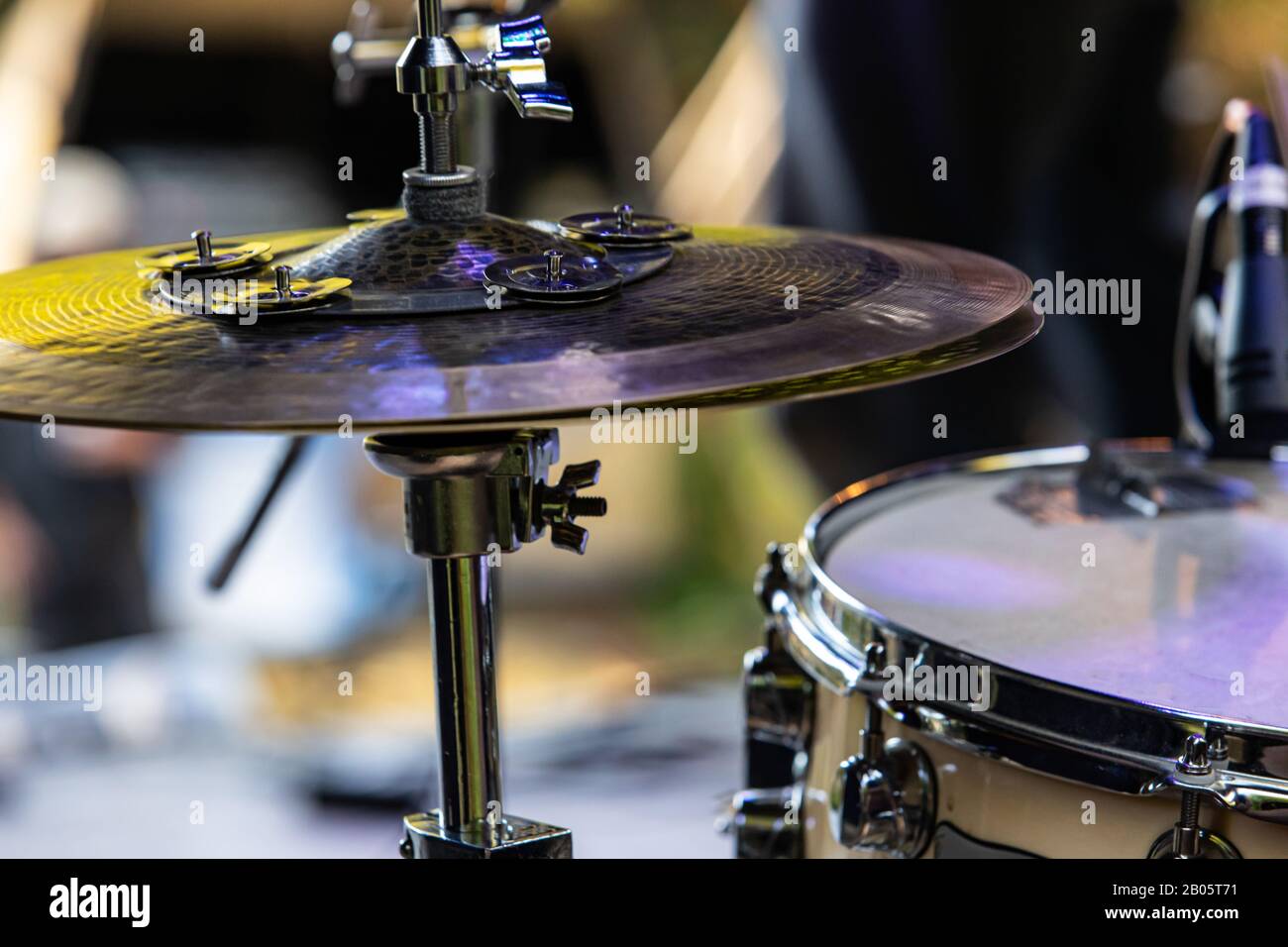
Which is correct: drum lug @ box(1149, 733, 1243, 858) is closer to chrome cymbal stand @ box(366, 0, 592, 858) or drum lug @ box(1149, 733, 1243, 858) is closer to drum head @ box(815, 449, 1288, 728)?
drum head @ box(815, 449, 1288, 728)

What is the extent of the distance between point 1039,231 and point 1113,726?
1333 mm

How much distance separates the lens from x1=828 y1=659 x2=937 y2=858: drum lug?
74 centimetres

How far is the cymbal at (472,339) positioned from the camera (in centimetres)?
54

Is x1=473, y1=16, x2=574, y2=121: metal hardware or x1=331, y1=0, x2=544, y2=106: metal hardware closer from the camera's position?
x1=473, y1=16, x2=574, y2=121: metal hardware

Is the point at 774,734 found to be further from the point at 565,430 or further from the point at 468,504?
the point at 565,430

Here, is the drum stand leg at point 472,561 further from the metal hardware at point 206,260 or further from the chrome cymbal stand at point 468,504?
the metal hardware at point 206,260

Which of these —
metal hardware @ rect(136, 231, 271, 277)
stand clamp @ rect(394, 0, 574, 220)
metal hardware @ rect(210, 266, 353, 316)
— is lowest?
metal hardware @ rect(210, 266, 353, 316)

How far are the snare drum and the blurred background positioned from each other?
33.3 inches

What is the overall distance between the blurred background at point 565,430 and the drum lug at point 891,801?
990 mm

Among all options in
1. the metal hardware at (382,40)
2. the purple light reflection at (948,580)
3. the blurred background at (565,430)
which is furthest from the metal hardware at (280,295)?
the blurred background at (565,430)

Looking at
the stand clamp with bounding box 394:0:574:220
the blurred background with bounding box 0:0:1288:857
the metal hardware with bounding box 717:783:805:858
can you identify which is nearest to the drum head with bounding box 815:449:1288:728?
the metal hardware with bounding box 717:783:805:858

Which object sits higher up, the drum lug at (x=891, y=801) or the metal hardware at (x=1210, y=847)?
the metal hardware at (x=1210, y=847)

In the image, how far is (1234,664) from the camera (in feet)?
2.39
